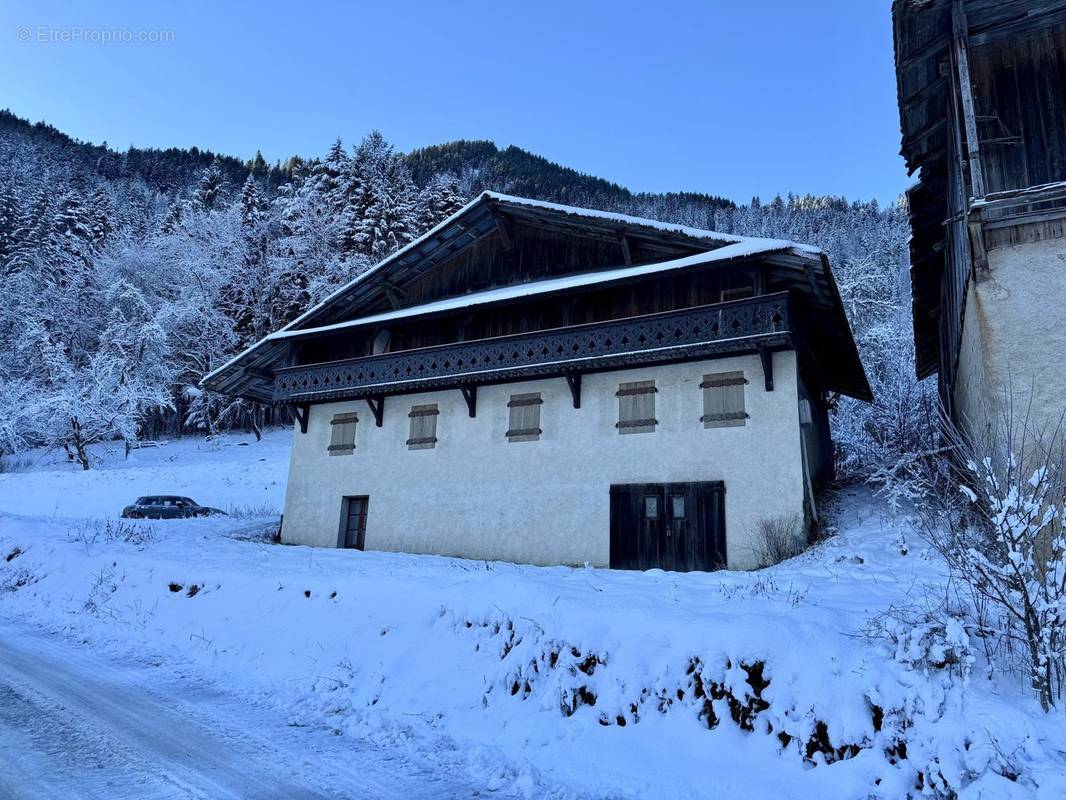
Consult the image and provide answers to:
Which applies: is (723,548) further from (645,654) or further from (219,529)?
(219,529)

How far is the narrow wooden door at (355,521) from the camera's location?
1944 cm

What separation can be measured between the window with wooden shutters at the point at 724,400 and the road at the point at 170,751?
10.7 metres

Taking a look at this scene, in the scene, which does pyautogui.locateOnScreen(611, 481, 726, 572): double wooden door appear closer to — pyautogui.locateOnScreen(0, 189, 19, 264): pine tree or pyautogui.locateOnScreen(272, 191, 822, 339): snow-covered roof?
pyautogui.locateOnScreen(272, 191, 822, 339): snow-covered roof

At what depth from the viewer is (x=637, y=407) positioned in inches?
634

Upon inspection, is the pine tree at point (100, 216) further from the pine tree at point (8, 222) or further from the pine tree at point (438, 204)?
the pine tree at point (438, 204)

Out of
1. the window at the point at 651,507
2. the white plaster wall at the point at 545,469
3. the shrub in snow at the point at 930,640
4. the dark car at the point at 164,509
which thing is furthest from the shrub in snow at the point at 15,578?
the shrub in snow at the point at 930,640

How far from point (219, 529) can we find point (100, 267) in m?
42.1

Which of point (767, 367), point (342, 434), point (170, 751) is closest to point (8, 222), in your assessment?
point (342, 434)

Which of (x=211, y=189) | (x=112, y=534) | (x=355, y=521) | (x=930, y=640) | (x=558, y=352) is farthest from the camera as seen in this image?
(x=211, y=189)

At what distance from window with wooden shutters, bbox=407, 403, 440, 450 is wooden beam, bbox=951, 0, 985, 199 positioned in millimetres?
13476

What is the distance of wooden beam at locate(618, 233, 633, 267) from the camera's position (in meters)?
17.6

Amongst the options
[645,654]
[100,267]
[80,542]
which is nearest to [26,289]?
[100,267]

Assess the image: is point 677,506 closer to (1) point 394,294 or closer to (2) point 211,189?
(1) point 394,294

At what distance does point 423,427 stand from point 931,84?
14383 mm
